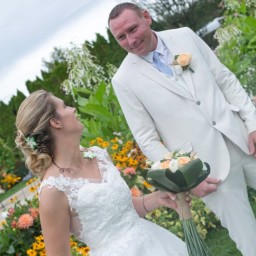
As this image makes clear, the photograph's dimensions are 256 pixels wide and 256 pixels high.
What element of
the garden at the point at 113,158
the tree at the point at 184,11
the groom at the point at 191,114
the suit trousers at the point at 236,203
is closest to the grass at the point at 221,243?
the garden at the point at 113,158

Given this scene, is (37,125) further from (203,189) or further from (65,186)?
(203,189)

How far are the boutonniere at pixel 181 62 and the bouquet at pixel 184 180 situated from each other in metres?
0.69

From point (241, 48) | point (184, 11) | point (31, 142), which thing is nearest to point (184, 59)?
point (31, 142)

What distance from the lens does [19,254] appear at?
514 cm

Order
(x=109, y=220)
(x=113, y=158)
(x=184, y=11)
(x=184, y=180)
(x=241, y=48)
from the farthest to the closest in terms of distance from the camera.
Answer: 1. (x=184, y=11)
2. (x=241, y=48)
3. (x=113, y=158)
4. (x=109, y=220)
5. (x=184, y=180)

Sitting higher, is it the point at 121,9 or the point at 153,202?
the point at 121,9

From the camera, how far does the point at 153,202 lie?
2.67 meters

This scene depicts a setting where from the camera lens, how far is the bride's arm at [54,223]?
2.29 metres

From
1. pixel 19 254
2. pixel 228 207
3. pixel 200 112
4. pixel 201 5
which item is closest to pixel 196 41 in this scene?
pixel 200 112

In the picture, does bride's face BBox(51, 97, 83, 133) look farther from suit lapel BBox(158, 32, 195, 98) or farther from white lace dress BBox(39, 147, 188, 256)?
suit lapel BBox(158, 32, 195, 98)

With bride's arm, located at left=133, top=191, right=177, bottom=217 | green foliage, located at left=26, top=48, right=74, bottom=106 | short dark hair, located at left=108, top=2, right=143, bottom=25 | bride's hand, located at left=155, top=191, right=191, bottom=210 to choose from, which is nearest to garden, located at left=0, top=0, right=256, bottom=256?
bride's arm, located at left=133, top=191, right=177, bottom=217

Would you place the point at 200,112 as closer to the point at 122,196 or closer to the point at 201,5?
the point at 122,196

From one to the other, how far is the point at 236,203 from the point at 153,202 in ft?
1.71

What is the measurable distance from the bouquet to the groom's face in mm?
809
